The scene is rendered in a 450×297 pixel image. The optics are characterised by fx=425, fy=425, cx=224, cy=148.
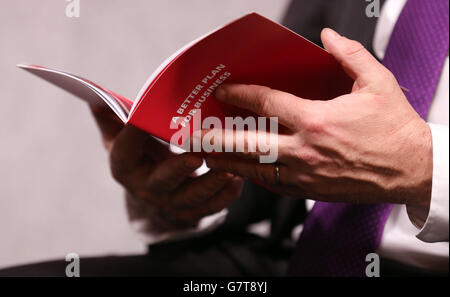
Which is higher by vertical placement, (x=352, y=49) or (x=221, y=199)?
(x=352, y=49)

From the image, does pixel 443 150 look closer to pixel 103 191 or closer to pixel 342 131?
pixel 342 131

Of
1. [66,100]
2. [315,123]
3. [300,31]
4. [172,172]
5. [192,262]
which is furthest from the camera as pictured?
[66,100]

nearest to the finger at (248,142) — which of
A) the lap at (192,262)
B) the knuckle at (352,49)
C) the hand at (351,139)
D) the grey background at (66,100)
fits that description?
the hand at (351,139)

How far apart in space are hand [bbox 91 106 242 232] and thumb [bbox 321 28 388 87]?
0.22 m

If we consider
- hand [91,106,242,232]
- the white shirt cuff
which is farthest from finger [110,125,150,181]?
the white shirt cuff

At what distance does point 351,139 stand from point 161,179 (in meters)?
0.28

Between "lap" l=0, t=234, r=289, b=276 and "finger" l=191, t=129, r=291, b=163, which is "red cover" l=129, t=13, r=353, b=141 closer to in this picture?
"finger" l=191, t=129, r=291, b=163

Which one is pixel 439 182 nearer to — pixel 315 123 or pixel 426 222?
pixel 426 222

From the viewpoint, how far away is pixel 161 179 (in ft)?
2.02

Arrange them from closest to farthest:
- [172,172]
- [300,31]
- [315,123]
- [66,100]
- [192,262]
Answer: [315,123] < [172,172] < [192,262] < [300,31] < [66,100]

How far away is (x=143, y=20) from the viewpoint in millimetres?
1207

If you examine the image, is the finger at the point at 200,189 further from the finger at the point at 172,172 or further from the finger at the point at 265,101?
the finger at the point at 265,101

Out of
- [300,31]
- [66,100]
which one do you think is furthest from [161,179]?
[66,100]

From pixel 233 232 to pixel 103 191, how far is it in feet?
1.85
